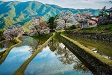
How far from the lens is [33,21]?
118938mm

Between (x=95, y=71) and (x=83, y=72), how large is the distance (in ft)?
5.61

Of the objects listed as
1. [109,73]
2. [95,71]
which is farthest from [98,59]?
[109,73]

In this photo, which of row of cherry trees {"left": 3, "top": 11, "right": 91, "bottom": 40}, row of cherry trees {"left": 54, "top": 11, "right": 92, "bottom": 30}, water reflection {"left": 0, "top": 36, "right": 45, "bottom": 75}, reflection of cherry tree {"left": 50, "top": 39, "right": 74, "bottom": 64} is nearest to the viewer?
water reflection {"left": 0, "top": 36, "right": 45, "bottom": 75}

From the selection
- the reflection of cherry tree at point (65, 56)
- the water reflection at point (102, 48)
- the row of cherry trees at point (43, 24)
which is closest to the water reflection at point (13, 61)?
the reflection of cherry tree at point (65, 56)

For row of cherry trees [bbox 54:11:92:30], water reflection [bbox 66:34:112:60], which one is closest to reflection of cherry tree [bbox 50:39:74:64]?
water reflection [bbox 66:34:112:60]

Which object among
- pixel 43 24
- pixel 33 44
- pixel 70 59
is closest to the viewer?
pixel 70 59

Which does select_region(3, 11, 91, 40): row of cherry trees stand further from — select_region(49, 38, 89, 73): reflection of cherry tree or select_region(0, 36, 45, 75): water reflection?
select_region(49, 38, 89, 73): reflection of cherry tree

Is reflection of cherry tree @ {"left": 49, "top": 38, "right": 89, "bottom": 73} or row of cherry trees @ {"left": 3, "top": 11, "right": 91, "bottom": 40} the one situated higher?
reflection of cherry tree @ {"left": 49, "top": 38, "right": 89, "bottom": 73}

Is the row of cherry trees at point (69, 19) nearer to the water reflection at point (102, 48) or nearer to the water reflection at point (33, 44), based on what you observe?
the water reflection at point (33, 44)

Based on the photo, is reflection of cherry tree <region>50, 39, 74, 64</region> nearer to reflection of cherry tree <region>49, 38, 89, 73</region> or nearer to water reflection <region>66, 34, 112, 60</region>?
reflection of cherry tree <region>49, 38, 89, 73</region>

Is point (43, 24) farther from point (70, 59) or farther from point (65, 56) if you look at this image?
point (70, 59)

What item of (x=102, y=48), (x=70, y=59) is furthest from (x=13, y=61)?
(x=102, y=48)

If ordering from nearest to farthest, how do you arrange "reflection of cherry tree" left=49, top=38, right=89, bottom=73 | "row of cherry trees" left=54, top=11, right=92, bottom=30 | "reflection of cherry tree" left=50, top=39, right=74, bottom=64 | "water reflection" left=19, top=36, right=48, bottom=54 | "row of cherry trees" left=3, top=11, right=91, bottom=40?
"reflection of cherry tree" left=49, top=38, right=89, bottom=73
"reflection of cherry tree" left=50, top=39, right=74, bottom=64
"water reflection" left=19, top=36, right=48, bottom=54
"row of cherry trees" left=3, top=11, right=91, bottom=40
"row of cherry trees" left=54, top=11, right=92, bottom=30

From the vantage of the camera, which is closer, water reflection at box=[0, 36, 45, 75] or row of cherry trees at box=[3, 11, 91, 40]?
water reflection at box=[0, 36, 45, 75]
